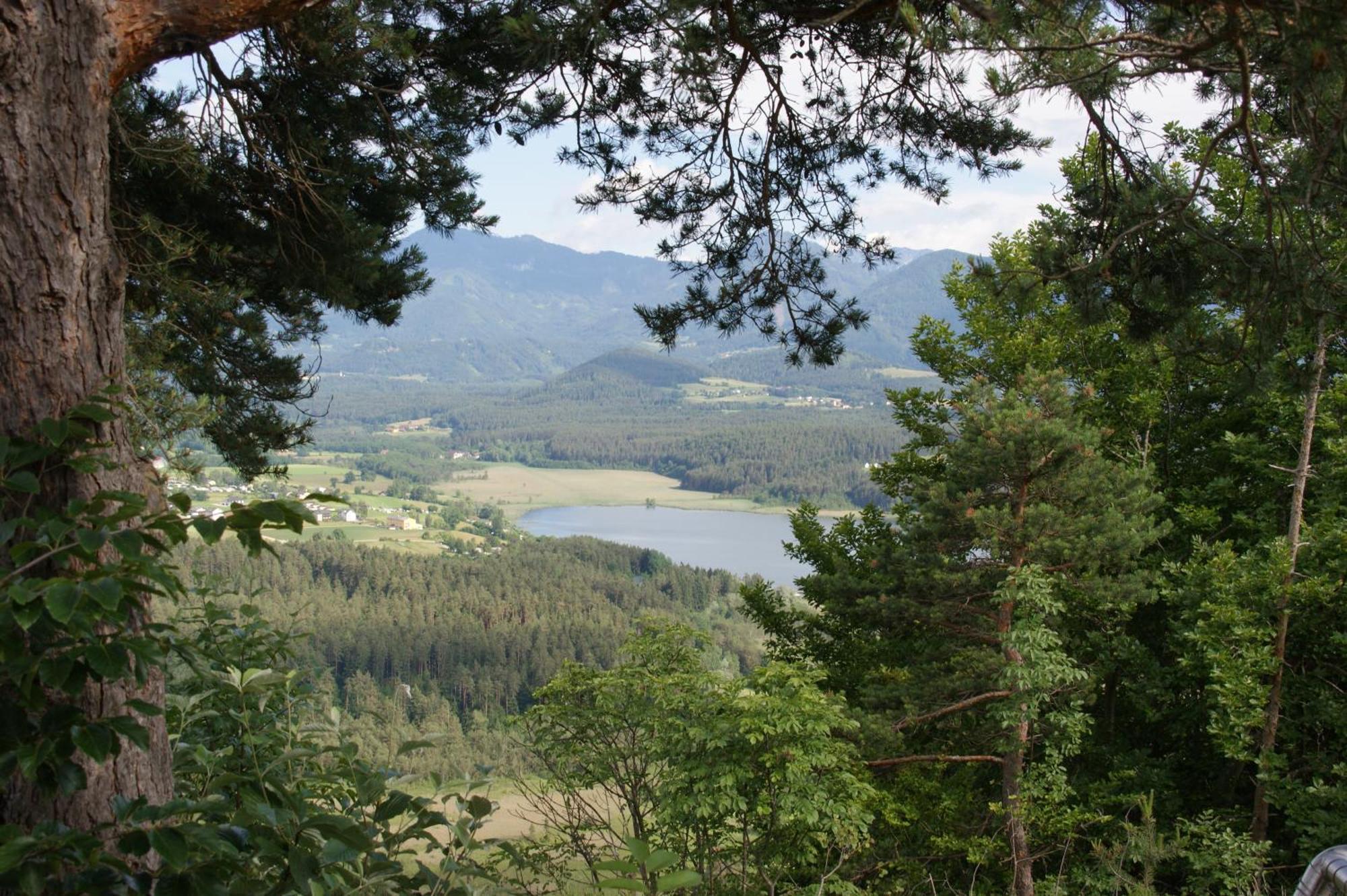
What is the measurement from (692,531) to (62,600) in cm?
6321

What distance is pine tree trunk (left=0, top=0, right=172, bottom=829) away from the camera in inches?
47.8

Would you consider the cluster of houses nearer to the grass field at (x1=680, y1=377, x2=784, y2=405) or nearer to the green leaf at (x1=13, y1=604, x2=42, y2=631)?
the grass field at (x1=680, y1=377, x2=784, y2=405)

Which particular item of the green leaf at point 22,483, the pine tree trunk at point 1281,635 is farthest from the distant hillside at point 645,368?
the green leaf at point 22,483

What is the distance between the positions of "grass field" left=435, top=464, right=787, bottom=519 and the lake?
1.69 m

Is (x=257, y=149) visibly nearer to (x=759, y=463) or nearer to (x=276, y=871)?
(x=276, y=871)

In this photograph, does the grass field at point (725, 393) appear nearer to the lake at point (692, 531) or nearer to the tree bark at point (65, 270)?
the lake at point (692, 531)

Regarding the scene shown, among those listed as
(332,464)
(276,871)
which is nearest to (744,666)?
(276,871)

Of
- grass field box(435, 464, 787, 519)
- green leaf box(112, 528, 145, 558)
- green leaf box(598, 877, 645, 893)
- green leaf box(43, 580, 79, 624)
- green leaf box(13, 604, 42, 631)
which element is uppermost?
green leaf box(112, 528, 145, 558)

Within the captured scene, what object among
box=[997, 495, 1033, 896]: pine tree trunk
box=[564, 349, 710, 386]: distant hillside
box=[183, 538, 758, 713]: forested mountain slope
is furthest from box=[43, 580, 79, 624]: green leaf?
box=[564, 349, 710, 386]: distant hillside

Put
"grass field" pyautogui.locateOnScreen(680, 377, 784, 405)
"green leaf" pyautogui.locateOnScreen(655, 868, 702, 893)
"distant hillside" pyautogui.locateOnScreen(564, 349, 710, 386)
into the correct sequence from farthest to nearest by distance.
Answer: "distant hillside" pyautogui.locateOnScreen(564, 349, 710, 386) < "grass field" pyautogui.locateOnScreen(680, 377, 784, 405) < "green leaf" pyautogui.locateOnScreen(655, 868, 702, 893)

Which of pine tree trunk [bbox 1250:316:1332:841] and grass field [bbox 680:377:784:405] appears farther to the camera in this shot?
grass field [bbox 680:377:784:405]

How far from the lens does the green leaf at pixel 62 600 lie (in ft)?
2.71

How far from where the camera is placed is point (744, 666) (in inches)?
1264

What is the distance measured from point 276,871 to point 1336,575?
25.0 feet
